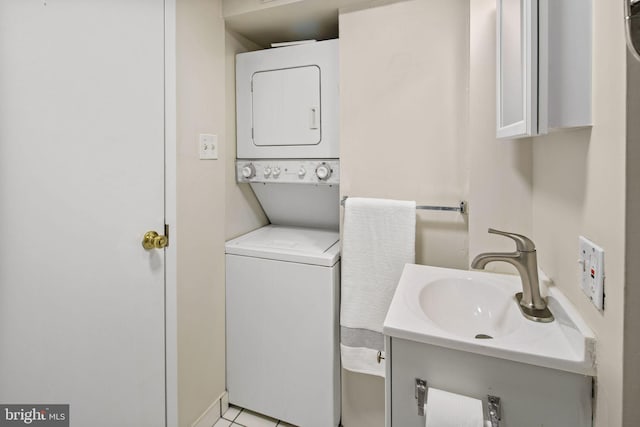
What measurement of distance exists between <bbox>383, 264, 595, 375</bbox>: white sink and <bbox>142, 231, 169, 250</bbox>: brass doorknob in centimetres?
108

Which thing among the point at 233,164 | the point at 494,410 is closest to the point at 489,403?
the point at 494,410

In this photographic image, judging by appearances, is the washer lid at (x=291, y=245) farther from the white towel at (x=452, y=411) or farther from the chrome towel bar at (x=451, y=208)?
the white towel at (x=452, y=411)

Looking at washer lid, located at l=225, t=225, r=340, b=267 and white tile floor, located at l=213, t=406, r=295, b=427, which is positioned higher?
washer lid, located at l=225, t=225, r=340, b=267

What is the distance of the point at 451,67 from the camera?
1.49 metres

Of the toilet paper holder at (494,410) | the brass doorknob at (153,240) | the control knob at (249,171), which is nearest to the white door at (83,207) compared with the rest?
the brass doorknob at (153,240)

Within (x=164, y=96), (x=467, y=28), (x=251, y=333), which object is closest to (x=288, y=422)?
(x=251, y=333)

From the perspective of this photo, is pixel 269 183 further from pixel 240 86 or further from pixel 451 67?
pixel 451 67

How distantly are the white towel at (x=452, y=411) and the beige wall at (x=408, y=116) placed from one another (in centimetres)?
83

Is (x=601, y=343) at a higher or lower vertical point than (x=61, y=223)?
lower

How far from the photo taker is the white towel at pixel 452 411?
78 cm

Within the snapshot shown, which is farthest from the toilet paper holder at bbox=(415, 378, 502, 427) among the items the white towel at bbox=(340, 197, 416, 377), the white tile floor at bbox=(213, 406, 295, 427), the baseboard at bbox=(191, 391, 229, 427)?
the baseboard at bbox=(191, 391, 229, 427)

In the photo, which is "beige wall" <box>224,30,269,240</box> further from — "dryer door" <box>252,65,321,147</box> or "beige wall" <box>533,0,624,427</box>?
"beige wall" <box>533,0,624,427</box>

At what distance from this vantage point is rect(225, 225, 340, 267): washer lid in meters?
1.69

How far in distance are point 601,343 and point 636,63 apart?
59cm
